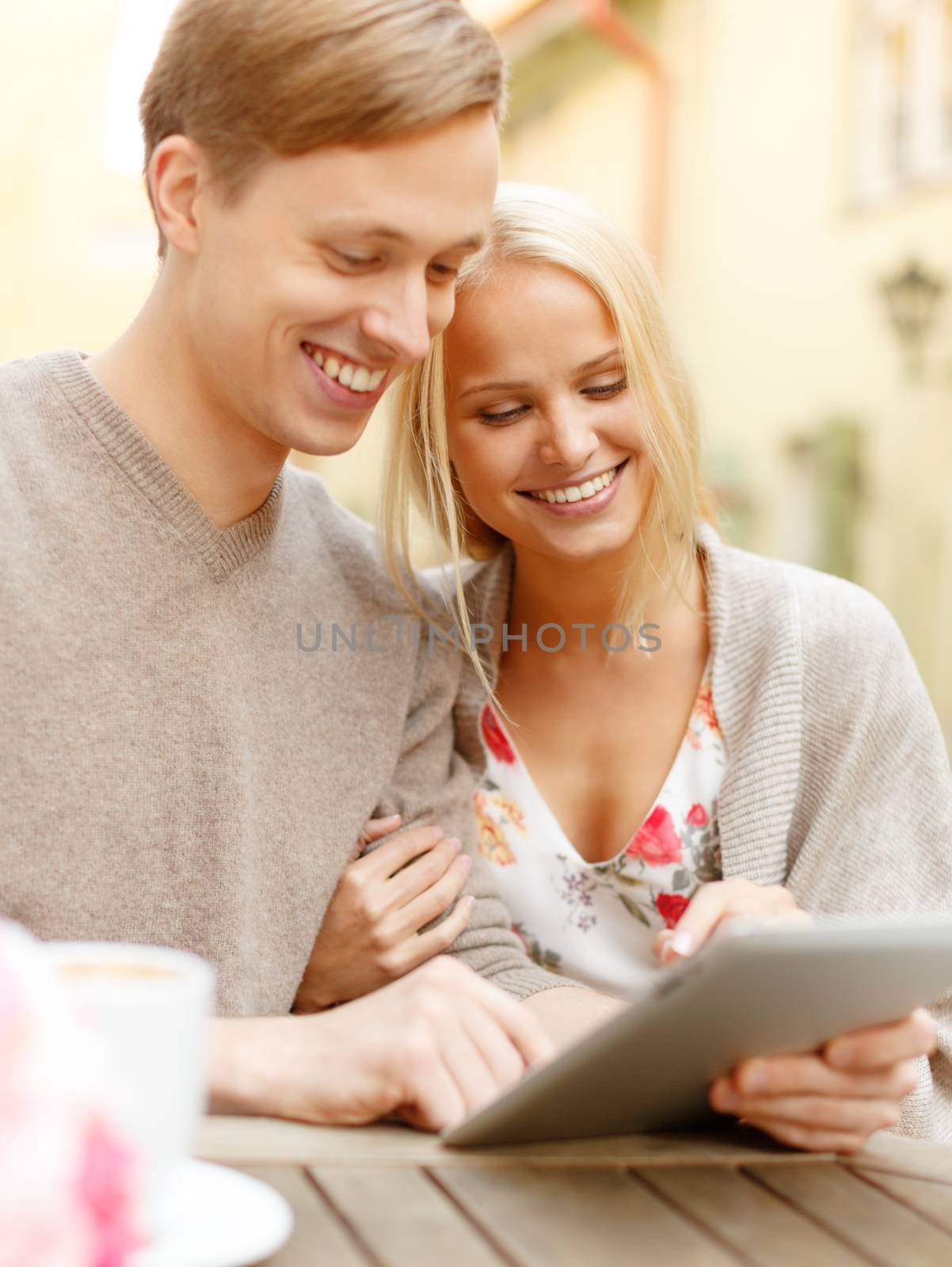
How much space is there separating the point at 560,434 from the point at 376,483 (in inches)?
14.7

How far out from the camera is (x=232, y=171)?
4.78ft

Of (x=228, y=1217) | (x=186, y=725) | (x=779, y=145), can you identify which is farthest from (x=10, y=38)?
(x=228, y=1217)

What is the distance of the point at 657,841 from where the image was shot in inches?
77.8

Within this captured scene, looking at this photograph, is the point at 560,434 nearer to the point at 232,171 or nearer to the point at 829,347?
the point at 232,171

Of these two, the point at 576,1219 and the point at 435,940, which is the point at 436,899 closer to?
the point at 435,940

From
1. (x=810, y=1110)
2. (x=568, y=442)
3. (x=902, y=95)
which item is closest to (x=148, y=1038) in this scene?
(x=810, y=1110)

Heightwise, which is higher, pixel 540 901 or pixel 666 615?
pixel 666 615

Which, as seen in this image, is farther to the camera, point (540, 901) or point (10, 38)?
point (10, 38)

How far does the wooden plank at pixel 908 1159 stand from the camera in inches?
39.8

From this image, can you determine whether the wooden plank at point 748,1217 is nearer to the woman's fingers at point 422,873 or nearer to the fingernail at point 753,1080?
the fingernail at point 753,1080

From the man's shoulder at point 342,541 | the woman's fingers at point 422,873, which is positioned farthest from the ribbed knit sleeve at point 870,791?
the man's shoulder at point 342,541

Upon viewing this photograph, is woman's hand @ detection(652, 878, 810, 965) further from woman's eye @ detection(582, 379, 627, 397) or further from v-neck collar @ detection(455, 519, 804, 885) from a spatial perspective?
woman's eye @ detection(582, 379, 627, 397)

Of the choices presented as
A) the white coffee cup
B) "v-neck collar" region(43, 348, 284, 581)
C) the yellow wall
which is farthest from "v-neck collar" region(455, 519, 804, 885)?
the yellow wall

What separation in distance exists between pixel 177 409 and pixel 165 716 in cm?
36
